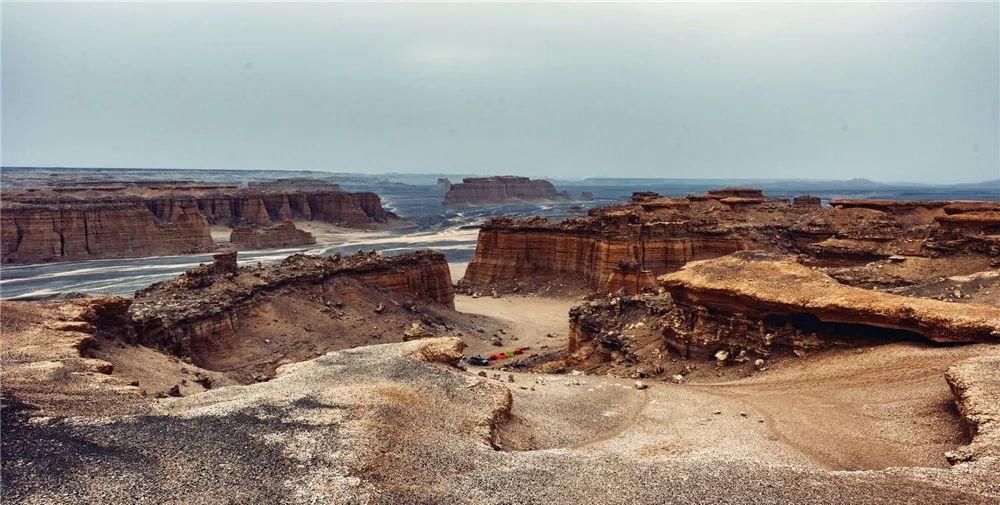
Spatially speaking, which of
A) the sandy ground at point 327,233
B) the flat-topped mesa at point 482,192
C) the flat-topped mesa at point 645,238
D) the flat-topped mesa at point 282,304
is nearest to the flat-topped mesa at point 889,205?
the flat-topped mesa at point 645,238

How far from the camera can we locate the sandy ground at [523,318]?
33.7m

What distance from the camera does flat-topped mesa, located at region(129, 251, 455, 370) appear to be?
25.0m

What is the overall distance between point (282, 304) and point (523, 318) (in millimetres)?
17351

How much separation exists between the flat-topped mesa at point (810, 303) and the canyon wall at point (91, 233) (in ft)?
244

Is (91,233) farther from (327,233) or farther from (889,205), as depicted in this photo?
(889,205)

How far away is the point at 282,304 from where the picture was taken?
30109 millimetres

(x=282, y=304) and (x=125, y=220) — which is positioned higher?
(x=125, y=220)

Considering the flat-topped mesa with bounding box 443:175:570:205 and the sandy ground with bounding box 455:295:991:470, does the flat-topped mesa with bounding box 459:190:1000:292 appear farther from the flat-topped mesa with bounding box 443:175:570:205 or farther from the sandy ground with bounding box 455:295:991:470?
the flat-topped mesa with bounding box 443:175:570:205

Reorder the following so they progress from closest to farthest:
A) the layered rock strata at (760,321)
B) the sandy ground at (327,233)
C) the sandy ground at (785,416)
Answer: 1. the sandy ground at (785,416)
2. the layered rock strata at (760,321)
3. the sandy ground at (327,233)

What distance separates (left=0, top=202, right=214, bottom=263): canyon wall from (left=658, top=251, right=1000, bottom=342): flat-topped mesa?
244 ft

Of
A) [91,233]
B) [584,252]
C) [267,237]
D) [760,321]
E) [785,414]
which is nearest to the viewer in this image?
[785,414]

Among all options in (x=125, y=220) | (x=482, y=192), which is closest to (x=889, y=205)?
(x=125, y=220)

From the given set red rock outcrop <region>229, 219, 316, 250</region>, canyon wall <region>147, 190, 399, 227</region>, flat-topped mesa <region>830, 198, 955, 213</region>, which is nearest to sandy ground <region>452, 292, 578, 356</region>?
flat-topped mesa <region>830, 198, 955, 213</region>

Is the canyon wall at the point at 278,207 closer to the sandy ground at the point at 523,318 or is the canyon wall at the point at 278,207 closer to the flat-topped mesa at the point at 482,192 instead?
the flat-topped mesa at the point at 482,192
